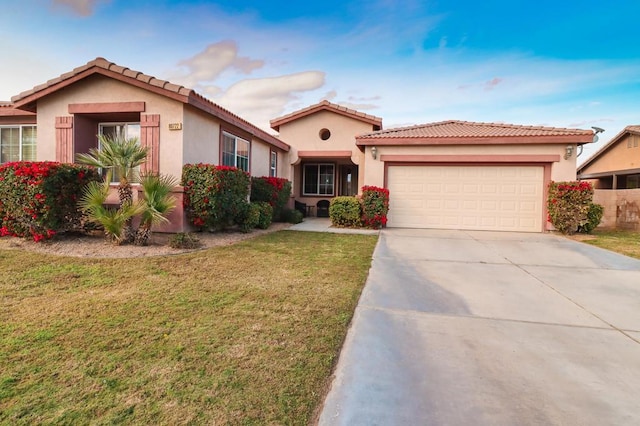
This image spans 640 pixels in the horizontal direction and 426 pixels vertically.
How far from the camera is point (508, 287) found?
4719mm

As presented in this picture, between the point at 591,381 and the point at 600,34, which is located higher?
the point at 600,34

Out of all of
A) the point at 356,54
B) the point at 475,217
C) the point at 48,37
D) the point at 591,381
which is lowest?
the point at 591,381

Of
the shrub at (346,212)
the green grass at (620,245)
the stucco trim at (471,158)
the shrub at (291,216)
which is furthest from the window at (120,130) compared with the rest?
the green grass at (620,245)

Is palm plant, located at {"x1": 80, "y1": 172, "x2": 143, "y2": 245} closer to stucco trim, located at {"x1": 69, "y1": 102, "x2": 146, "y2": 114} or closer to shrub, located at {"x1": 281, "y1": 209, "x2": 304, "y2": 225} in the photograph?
stucco trim, located at {"x1": 69, "y1": 102, "x2": 146, "y2": 114}

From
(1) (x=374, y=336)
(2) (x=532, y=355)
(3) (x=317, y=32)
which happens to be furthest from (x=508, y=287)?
(3) (x=317, y=32)

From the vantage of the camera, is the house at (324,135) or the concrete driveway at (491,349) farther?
the house at (324,135)

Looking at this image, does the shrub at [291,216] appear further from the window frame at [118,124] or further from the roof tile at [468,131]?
the window frame at [118,124]

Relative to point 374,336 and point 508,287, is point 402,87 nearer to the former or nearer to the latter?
point 508,287

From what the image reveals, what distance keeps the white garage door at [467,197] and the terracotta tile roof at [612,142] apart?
13.6 metres

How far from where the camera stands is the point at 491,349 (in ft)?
9.42

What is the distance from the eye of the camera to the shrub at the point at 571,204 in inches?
387

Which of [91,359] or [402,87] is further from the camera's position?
[402,87]

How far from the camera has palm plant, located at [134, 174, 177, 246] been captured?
6672mm

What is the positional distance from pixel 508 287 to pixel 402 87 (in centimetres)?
1269
